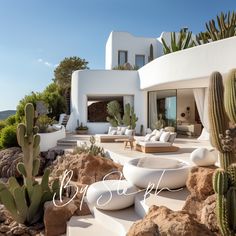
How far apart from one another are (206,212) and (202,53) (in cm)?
815

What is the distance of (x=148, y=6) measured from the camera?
14.8 meters

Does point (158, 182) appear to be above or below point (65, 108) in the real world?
below

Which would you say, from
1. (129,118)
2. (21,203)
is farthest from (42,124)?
(21,203)

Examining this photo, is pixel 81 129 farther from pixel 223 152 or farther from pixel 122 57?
pixel 223 152

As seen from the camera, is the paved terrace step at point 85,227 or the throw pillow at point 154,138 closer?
the paved terrace step at point 85,227

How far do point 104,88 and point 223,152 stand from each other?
48.4 feet

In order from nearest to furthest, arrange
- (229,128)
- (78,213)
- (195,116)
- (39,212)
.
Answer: (229,128)
(78,213)
(39,212)
(195,116)

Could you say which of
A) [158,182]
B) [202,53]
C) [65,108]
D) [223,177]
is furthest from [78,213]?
[65,108]

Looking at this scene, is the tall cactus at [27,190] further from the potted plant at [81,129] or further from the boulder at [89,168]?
the potted plant at [81,129]

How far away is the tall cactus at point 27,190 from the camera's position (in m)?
6.34

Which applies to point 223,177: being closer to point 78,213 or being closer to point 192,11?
point 78,213

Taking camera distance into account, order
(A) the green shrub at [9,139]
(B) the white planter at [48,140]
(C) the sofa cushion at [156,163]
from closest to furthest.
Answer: (C) the sofa cushion at [156,163]
(A) the green shrub at [9,139]
(B) the white planter at [48,140]

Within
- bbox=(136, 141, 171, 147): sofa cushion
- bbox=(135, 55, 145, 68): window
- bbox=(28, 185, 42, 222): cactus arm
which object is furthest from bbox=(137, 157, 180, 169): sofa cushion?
bbox=(135, 55, 145, 68): window

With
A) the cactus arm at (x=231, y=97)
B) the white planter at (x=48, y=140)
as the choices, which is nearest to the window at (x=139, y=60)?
the white planter at (x=48, y=140)
